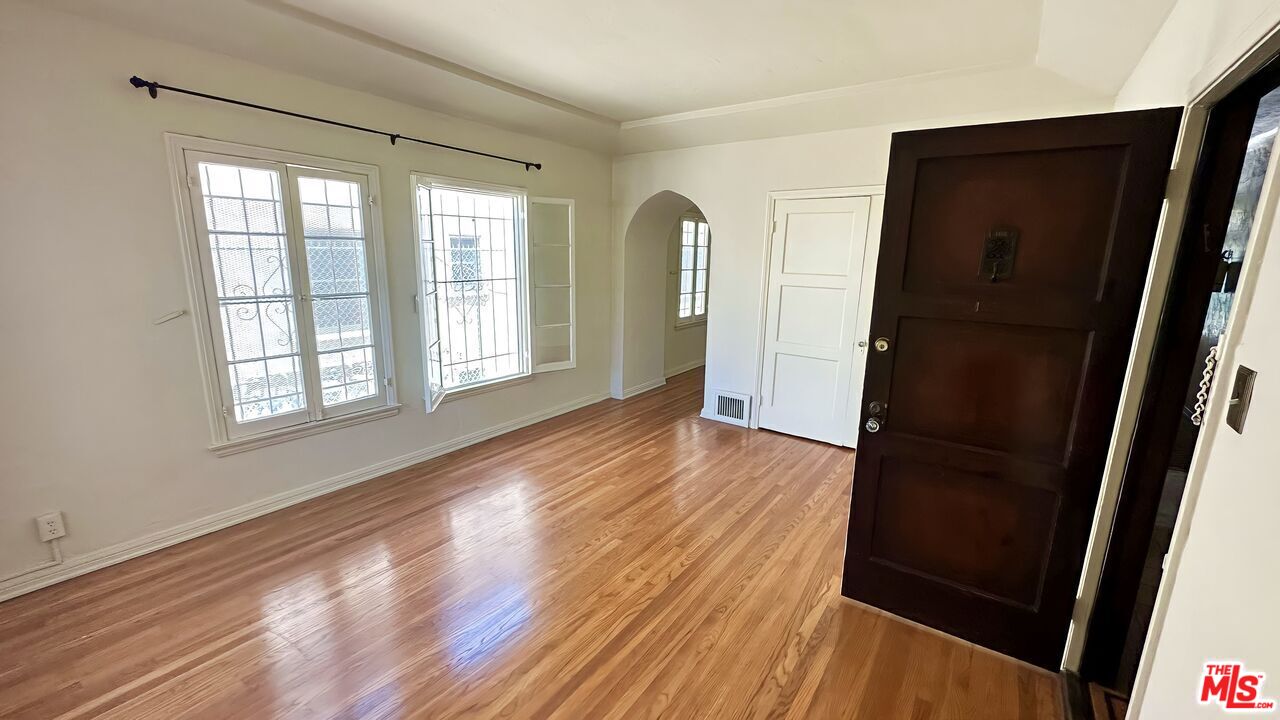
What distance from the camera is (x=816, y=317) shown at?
13.9 ft

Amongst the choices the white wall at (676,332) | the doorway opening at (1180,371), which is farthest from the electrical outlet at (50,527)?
the white wall at (676,332)

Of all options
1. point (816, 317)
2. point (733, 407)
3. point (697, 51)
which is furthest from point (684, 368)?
point (697, 51)

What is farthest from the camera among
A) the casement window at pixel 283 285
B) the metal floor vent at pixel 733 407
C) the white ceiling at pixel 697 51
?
the metal floor vent at pixel 733 407

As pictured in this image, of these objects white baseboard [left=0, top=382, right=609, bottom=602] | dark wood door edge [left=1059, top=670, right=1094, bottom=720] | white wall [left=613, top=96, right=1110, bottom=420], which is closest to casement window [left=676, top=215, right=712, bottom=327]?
white wall [left=613, top=96, right=1110, bottom=420]

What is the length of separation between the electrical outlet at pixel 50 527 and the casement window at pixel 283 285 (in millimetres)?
652

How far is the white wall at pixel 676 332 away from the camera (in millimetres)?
6477

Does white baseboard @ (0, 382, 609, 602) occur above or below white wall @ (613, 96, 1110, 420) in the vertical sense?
below

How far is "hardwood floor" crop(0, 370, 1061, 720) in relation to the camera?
180cm

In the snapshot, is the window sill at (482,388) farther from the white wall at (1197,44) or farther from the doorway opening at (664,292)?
the white wall at (1197,44)

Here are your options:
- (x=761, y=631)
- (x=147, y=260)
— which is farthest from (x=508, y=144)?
(x=761, y=631)

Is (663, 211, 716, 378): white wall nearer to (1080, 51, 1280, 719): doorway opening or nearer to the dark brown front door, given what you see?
the dark brown front door

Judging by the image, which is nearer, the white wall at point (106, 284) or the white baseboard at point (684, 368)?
the white wall at point (106, 284)

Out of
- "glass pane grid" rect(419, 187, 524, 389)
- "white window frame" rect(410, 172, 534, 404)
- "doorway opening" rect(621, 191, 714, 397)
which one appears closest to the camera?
"white window frame" rect(410, 172, 534, 404)

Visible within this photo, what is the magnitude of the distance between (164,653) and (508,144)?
368 centimetres
